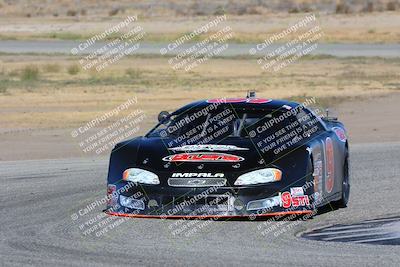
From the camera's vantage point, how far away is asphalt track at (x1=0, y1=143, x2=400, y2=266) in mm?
9508

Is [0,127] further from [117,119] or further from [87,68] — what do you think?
[87,68]

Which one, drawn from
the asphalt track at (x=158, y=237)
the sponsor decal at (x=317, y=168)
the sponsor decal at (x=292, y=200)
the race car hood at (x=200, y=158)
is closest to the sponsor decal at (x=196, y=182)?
the race car hood at (x=200, y=158)

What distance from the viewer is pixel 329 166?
12492mm

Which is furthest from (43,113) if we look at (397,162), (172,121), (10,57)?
(10,57)

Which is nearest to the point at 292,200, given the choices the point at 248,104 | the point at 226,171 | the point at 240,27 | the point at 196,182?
the point at 226,171

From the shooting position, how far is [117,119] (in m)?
26.2

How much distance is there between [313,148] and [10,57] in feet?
128

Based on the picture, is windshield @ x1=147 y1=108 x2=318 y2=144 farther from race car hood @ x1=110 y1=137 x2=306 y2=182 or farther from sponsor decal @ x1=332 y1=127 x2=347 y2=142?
sponsor decal @ x1=332 y1=127 x2=347 y2=142

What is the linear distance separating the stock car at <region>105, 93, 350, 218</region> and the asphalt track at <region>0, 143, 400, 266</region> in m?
0.18

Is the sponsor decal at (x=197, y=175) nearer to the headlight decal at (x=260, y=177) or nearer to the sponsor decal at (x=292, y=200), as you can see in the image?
the headlight decal at (x=260, y=177)

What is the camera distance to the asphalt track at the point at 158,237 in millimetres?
9508

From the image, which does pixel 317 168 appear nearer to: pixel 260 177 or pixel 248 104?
pixel 260 177

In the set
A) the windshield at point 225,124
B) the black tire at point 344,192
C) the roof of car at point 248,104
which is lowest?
the black tire at point 344,192

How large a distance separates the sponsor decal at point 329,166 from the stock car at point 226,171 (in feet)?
0.03
